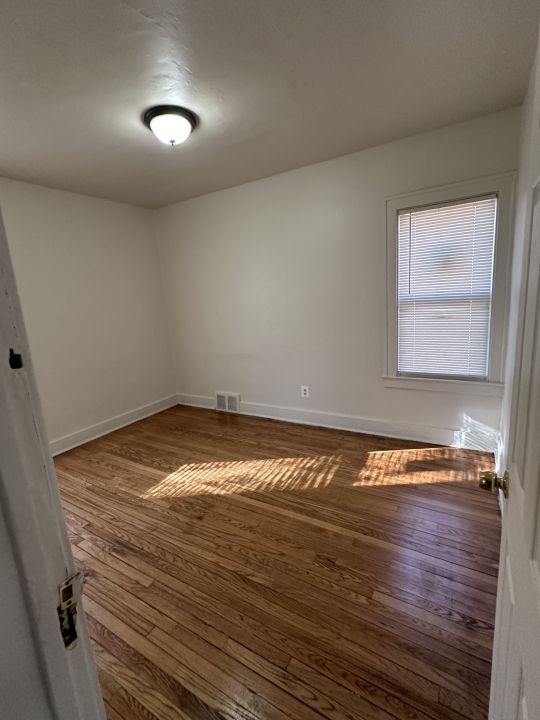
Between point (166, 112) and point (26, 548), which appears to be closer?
point (26, 548)

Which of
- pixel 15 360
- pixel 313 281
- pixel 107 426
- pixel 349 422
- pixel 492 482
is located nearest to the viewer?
pixel 15 360

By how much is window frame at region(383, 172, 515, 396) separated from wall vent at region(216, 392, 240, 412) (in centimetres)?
182

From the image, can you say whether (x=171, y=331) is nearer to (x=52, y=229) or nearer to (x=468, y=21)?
(x=52, y=229)

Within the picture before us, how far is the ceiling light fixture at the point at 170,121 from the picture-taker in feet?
6.50

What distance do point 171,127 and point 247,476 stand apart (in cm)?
249

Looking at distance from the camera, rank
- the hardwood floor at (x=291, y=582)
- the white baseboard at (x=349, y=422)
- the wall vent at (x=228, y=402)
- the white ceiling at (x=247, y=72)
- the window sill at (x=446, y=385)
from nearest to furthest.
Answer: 1. the hardwood floor at (x=291, y=582)
2. the white ceiling at (x=247, y=72)
3. the window sill at (x=446, y=385)
4. the white baseboard at (x=349, y=422)
5. the wall vent at (x=228, y=402)

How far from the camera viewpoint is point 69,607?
50 centimetres

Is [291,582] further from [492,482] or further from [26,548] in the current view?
[26,548]

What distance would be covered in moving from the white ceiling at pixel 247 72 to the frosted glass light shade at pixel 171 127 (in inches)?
3.7

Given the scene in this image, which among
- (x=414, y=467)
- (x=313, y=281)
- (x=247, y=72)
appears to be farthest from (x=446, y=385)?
(x=247, y=72)

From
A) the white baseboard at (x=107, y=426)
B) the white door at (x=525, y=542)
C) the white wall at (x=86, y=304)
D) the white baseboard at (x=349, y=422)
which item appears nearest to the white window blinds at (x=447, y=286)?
the white baseboard at (x=349, y=422)

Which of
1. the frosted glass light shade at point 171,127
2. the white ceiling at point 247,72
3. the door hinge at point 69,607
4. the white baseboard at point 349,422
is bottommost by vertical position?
the white baseboard at point 349,422

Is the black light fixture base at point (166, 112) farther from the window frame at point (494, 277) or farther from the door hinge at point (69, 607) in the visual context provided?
the door hinge at point (69, 607)

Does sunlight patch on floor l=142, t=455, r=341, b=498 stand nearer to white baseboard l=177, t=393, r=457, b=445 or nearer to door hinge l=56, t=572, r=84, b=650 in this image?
white baseboard l=177, t=393, r=457, b=445
